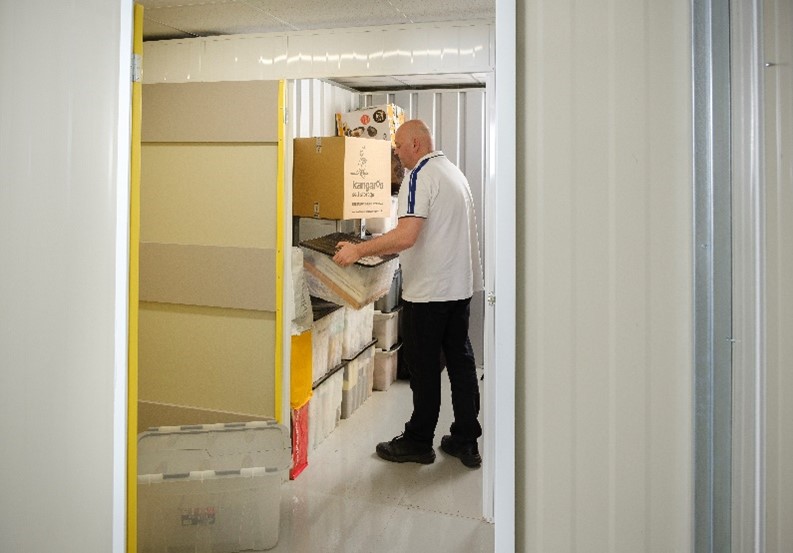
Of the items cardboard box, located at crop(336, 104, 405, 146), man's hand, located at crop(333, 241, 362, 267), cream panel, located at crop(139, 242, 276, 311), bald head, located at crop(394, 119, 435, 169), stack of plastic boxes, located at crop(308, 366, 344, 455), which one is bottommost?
stack of plastic boxes, located at crop(308, 366, 344, 455)

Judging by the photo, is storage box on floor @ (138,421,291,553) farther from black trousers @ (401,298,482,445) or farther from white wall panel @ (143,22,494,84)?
white wall panel @ (143,22,494,84)

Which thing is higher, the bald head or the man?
the bald head

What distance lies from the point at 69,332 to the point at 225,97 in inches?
69.6

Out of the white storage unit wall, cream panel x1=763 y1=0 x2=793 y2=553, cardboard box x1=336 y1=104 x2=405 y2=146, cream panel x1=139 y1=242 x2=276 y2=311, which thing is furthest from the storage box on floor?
the white storage unit wall

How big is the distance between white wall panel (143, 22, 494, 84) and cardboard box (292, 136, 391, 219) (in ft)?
1.39

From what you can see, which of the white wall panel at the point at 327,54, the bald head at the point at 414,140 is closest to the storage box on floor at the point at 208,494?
the bald head at the point at 414,140

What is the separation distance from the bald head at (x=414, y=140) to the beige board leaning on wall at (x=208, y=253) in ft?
2.37

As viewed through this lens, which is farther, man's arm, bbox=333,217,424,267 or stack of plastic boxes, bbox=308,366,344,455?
stack of plastic boxes, bbox=308,366,344,455

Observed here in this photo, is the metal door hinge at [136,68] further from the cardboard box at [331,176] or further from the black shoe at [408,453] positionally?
the black shoe at [408,453]

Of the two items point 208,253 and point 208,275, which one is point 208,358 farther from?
point 208,253

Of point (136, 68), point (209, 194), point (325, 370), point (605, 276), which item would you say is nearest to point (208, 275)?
point (209, 194)

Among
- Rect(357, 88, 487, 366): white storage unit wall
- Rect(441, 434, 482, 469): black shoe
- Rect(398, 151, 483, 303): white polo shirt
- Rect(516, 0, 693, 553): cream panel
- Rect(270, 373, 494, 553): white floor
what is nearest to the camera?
Rect(516, 0, 693, 553): cream panel

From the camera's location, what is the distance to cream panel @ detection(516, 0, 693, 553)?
1.43 meters

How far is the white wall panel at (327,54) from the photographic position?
3.11m
